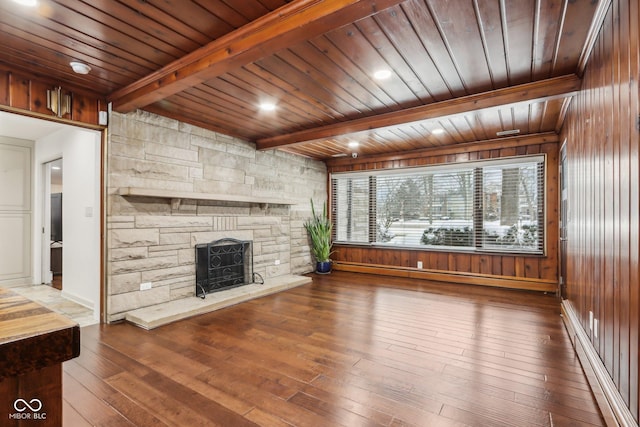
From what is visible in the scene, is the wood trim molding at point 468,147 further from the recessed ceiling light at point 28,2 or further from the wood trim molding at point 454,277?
the recessed ceiling light at point 28,2

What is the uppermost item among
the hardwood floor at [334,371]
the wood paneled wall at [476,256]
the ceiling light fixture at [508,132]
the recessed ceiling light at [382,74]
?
the recessed ceiling light at [382,74]

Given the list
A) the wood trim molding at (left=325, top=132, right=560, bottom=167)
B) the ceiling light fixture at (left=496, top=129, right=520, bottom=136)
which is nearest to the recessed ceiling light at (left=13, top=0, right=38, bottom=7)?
the ceiling light fixture at (left=496, top=129, right=520, bottom=136)

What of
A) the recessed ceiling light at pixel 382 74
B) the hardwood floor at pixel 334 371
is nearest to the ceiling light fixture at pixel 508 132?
the hardwood floor at pixel 334 371

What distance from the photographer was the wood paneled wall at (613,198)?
5.22ft

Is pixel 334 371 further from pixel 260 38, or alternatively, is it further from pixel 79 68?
pixel 79 68

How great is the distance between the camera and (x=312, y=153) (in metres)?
6.16

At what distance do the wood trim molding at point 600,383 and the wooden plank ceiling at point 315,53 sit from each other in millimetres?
2095

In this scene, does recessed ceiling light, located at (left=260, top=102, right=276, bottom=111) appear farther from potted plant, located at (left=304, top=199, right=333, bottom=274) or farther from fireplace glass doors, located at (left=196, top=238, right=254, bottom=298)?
potted plant, located at (left=304, top=199, right=333, bottom=274)

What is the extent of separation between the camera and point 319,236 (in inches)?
249

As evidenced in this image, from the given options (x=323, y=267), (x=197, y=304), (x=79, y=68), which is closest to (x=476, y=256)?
(x=323, y=267)

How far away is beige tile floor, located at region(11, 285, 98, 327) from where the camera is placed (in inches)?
141

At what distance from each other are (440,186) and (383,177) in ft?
3.63

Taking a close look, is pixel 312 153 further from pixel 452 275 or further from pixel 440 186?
pixel 452 275

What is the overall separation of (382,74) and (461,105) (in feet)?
3.34
